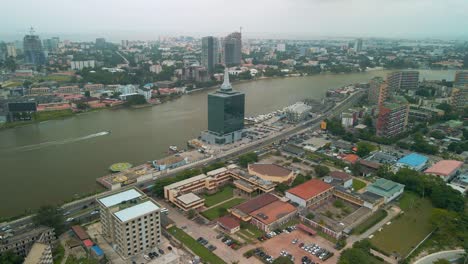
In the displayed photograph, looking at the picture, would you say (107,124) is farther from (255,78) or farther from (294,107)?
(255,78)

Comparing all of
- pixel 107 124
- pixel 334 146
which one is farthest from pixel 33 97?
pixel 334 146

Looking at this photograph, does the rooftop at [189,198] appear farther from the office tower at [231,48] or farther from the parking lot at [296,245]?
the office tower at [231,48]

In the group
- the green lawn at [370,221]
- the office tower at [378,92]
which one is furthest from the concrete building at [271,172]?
the office tower at [378,92]

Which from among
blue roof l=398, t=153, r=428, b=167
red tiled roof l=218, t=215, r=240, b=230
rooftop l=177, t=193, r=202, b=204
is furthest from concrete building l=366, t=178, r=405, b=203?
rooftop l=177, t=193, r=202, b=204

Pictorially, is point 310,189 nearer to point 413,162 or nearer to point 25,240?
point 413,162

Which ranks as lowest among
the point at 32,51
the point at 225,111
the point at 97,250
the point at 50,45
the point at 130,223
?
the point at 97,250

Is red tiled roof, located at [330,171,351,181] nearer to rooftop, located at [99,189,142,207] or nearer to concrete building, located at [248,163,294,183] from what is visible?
concrete building, located at [248,163,294,183]

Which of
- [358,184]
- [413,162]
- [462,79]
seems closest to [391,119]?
[413,162]
